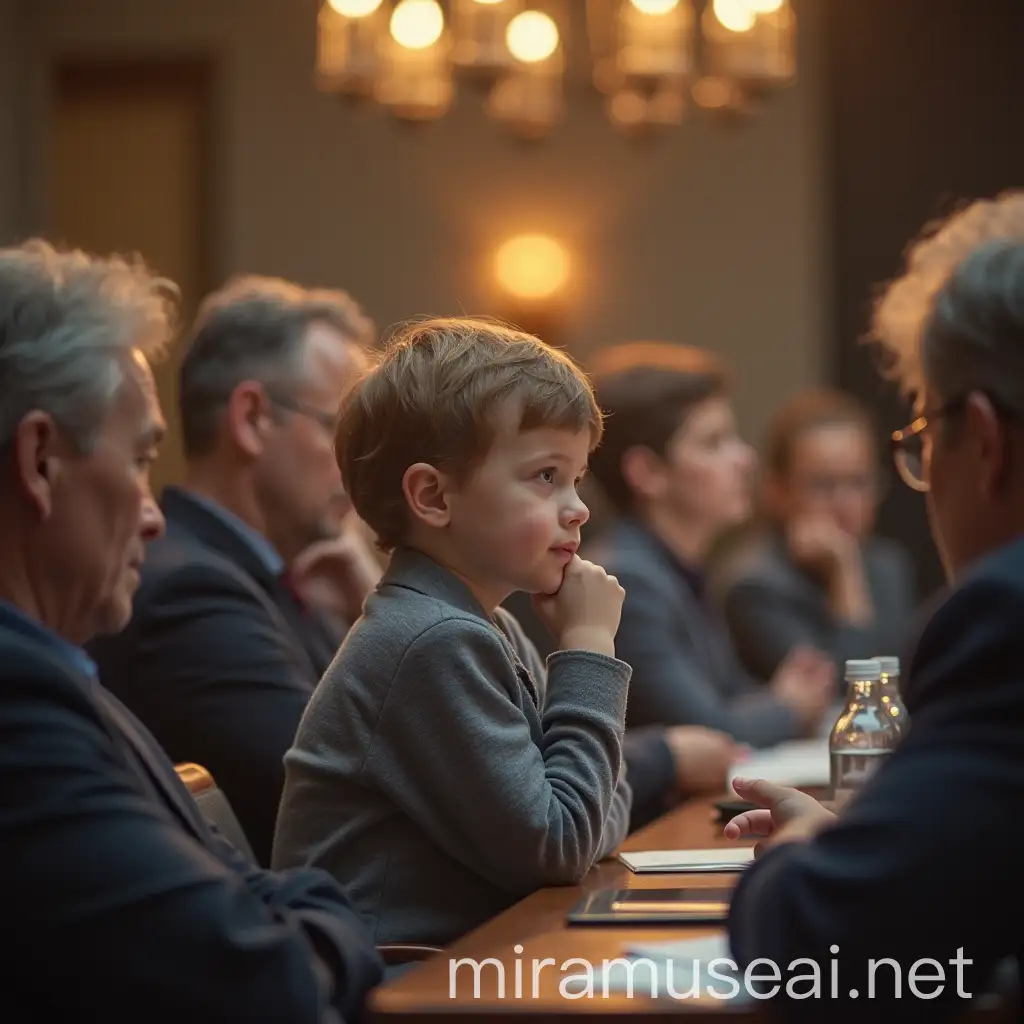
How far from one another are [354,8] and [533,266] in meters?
2.98

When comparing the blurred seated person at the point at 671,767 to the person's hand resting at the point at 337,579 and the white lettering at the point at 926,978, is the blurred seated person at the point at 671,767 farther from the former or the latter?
the white lettering at the point at 926,978

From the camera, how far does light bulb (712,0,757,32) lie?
13.8 feet

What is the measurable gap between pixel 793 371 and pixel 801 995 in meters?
5.86

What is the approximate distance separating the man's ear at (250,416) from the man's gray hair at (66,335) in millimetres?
1232

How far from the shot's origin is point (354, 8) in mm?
4082

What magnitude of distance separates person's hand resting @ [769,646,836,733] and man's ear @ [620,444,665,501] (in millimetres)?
501

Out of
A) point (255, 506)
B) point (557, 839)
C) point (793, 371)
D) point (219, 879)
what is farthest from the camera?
point (793, 371)

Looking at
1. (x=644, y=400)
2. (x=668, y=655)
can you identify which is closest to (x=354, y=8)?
(x=644, y=400)

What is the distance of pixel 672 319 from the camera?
703 centimetres

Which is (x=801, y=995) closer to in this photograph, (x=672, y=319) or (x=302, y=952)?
(x=302, y=952)

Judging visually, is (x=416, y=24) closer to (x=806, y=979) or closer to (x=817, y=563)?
(x=817, y=563)

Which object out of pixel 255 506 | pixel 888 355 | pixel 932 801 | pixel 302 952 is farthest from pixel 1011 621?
pixel 255 506

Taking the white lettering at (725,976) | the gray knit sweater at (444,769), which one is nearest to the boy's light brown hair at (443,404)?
the gray knit sweater at (444,769)

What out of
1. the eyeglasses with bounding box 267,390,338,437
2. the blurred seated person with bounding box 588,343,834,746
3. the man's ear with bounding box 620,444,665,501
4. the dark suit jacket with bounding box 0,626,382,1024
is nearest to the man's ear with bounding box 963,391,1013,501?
the dark suit jacket with bounding box 0,626,382,1024
